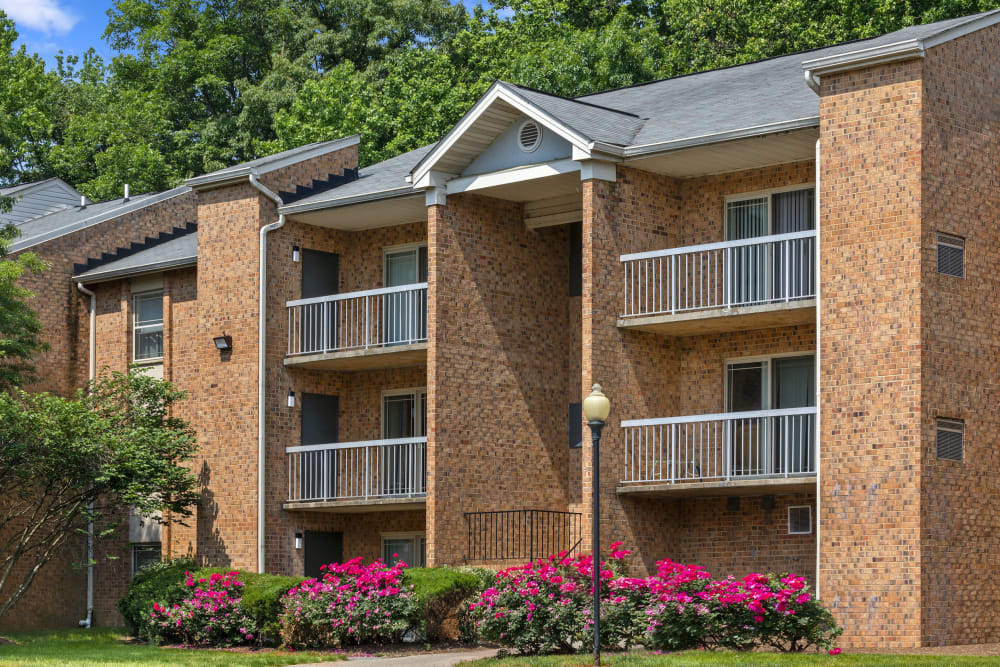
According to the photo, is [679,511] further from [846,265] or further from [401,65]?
[401,65]

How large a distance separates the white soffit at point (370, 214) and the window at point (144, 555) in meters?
7.80

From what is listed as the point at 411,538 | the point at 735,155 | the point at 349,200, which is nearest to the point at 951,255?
the point at 735,155

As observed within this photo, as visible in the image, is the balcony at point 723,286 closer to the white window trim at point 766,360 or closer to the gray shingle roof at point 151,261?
the white window trim at point 766,360

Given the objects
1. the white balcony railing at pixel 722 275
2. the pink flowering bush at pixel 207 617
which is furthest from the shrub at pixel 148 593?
the white balcony railing at pixel 722 275

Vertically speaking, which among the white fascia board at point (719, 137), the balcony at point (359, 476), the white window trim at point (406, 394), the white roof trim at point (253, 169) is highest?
the white roof trim at point (253, 169)

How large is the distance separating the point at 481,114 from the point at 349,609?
872cm

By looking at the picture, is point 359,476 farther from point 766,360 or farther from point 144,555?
point 766,360

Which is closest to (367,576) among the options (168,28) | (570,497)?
(570,497)

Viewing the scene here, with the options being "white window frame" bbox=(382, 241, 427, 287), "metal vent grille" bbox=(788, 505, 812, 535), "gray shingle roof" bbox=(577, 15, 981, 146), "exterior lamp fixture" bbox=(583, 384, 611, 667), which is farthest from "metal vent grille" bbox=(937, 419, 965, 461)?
"white window frame" bbox=(382, 241, 427, 287)

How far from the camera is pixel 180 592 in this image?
27.6 metres

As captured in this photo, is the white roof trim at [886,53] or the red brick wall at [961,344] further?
the white roof trim at [886,53]

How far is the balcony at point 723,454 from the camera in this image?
23.8m

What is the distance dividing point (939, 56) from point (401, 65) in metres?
28.0

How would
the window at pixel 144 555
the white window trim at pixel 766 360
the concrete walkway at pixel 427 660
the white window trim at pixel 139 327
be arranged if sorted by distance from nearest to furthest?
1. the concrete walkway at pixel 427 660
2. the white window trim at pixel 766 360
3. the window at pixel 144 555
4. the white window trim at pixel 139 327
